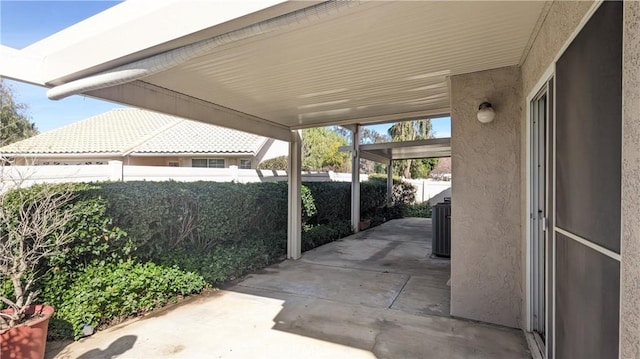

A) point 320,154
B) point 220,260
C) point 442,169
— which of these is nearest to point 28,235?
point 220,260

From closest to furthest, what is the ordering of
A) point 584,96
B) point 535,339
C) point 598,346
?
point 598,346
point 584,96
point 535,339

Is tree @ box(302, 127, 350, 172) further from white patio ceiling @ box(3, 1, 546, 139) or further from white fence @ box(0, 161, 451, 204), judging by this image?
white patio ceiling @ box(3, 1, 546, 139)

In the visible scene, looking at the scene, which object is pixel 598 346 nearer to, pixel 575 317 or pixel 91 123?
pixel 575 317

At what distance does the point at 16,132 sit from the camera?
1852cm

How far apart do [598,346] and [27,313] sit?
4.84m

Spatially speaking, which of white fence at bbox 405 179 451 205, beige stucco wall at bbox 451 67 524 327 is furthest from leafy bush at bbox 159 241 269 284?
white fence at bbox 405 179 451 205

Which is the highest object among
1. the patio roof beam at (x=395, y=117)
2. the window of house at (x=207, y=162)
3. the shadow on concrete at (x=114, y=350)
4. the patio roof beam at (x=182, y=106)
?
the patio roof beam at (x=395, y=117)

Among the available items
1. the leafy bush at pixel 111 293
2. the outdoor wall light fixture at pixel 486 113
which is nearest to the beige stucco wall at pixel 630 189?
the outdoor wall light fixture at pixel 486 113

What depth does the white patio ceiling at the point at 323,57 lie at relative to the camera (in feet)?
8.84

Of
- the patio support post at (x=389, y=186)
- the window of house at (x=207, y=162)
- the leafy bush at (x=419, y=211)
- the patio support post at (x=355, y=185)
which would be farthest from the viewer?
the leafy bush at (x=419, y=211)

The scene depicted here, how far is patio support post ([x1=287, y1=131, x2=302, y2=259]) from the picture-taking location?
7746mm

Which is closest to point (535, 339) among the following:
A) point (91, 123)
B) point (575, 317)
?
point (575, 317)

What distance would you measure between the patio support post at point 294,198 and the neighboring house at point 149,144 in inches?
192

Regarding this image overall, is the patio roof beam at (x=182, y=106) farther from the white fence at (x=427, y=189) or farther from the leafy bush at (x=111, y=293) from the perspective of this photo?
the white fence at (x=427, y=189)
